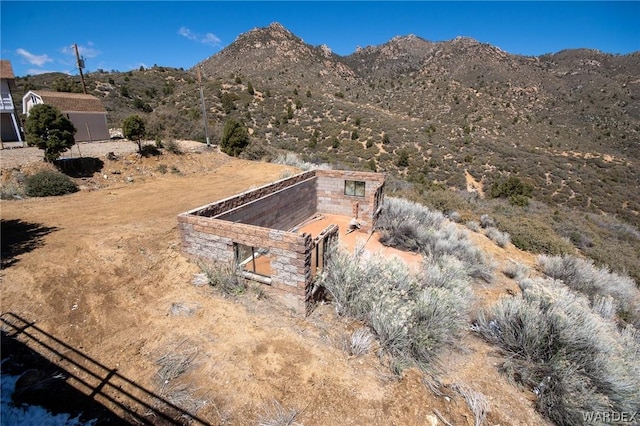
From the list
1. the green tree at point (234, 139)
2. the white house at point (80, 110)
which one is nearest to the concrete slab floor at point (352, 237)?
the green tree at point (234, 139)

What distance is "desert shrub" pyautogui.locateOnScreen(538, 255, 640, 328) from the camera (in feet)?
26.2

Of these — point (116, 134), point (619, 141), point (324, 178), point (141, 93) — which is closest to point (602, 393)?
point (324, 178)

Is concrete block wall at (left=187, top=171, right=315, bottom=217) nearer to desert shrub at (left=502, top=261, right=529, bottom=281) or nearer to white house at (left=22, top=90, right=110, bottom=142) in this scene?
desert shrub at (left=502, top=261, right=529, bottom=281)

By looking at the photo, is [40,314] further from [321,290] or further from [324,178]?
[324,178]

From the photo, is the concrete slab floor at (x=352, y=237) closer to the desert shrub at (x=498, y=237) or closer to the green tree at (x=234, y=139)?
the desert shrub at (x=498, y=237)

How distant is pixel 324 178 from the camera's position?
42.5ft

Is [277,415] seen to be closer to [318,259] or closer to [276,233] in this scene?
[276,233]

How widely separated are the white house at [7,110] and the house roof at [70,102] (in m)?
1.32

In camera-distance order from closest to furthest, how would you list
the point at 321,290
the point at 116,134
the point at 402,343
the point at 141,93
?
1. the point at 402,343
2. the point at 321,290
3. the point at 116,134
4. the point at 141,93

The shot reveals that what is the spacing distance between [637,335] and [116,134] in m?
31.6

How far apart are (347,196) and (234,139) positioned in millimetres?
12441

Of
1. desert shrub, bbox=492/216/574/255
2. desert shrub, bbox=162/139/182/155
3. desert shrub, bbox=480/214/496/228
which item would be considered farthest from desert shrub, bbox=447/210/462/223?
desert shrub, bbox=162/139/182/155

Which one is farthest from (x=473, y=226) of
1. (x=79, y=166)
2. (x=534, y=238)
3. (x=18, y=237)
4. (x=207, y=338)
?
(x=79, y=166)

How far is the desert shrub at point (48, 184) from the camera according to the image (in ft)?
39.1
